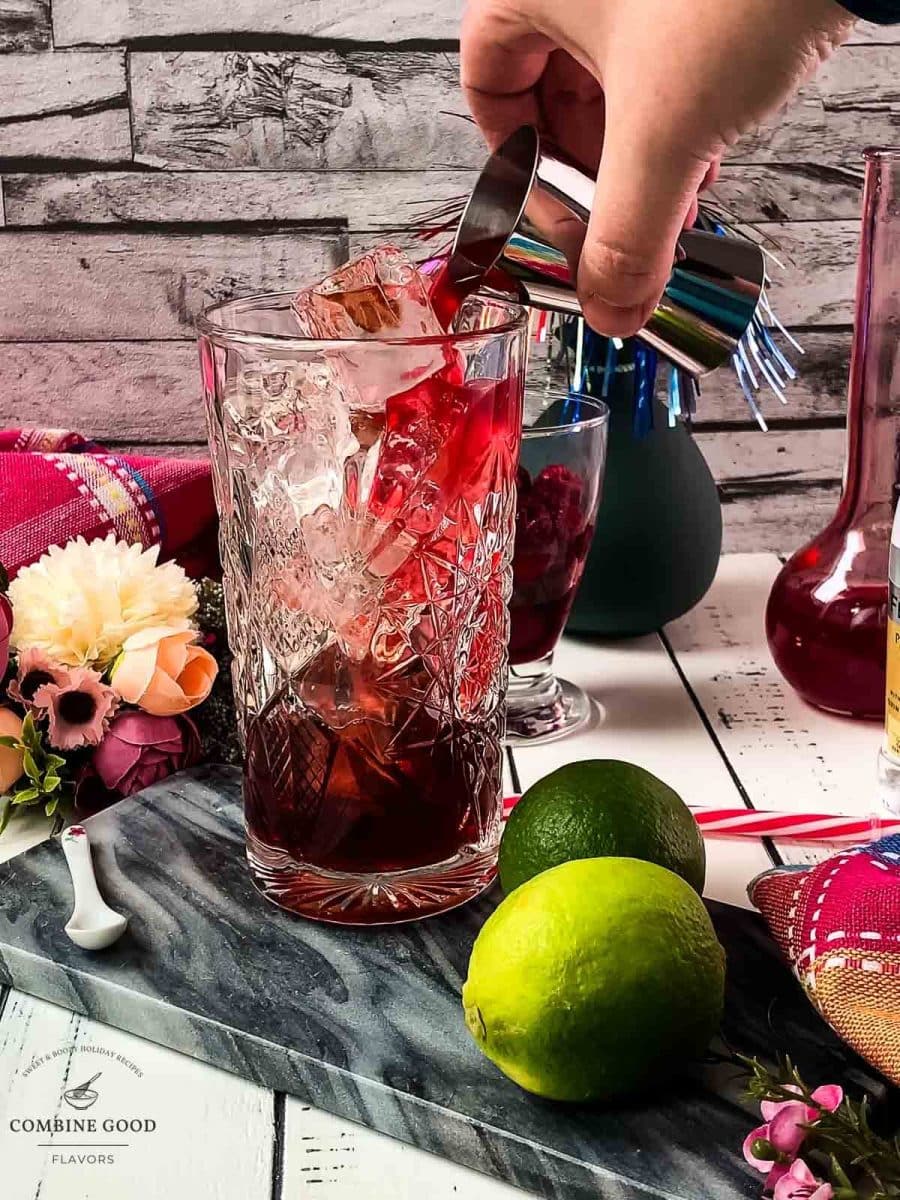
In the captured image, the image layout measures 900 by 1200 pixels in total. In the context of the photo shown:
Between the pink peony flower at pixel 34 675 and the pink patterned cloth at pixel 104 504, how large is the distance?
0.63 ft

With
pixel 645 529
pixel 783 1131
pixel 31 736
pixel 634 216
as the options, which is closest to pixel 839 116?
pixel 645 529

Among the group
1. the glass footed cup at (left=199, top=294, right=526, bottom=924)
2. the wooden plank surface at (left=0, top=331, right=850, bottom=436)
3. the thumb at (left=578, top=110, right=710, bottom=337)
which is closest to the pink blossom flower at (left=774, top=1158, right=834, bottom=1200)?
the glass footed cup at (left=199, top=294, right=526, bottom=924)

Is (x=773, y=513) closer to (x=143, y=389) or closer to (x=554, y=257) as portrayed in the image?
(x=143, y=389)

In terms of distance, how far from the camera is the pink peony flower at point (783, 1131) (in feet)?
1.84

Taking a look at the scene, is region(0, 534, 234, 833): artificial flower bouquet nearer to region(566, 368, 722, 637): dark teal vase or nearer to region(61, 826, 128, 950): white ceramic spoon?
region(61, 826, 128, 950): white ceramic spoon

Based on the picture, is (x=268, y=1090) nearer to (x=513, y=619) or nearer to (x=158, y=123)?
(x=513, y=619)

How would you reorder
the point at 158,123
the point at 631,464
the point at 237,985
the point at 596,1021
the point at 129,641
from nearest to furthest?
the point at 596,1021 < the point at 237,985 < the point at 129,641 < the point at 631,464 < the point at 158,123

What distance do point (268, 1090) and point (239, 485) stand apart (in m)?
0.29

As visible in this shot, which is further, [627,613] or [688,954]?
[627,613]

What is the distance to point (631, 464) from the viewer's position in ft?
3.87

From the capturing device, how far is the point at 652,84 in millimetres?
587

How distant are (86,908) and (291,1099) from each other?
17 cm

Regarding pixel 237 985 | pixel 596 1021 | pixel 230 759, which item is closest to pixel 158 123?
pixel 230 759

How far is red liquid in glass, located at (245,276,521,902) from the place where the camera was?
0.72m
